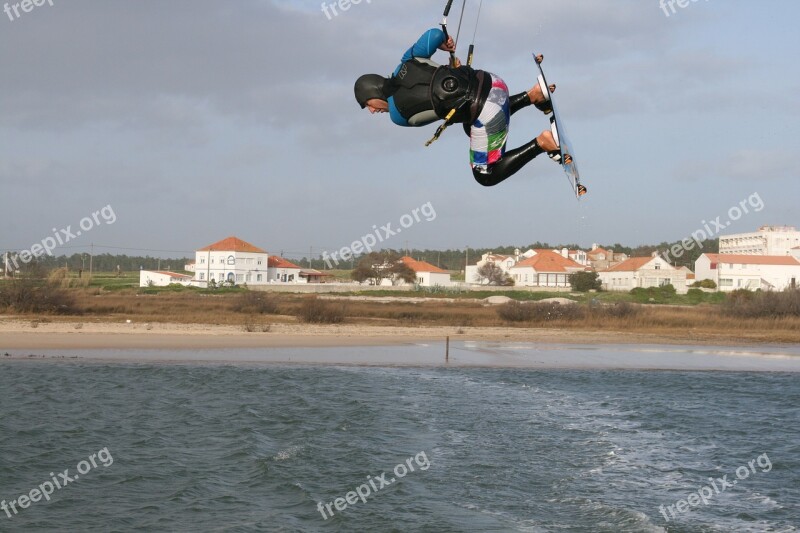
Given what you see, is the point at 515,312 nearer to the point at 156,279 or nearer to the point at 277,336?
the point at 277,336

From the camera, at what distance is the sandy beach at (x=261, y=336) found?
34.7 metres

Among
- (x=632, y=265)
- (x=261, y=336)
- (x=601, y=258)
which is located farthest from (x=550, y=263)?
(x=261, y=336)

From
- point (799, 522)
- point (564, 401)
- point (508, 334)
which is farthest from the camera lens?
point (508, 334)

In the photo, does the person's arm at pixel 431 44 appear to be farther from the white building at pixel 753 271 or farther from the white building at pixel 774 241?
the white building at pixel 774 241

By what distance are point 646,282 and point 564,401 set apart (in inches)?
3107

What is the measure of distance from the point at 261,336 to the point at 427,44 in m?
33.1

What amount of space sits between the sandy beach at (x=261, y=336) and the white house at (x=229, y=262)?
61759mm

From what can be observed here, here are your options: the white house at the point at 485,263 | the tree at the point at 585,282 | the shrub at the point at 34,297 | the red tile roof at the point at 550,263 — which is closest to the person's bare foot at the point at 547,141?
the shrub at the point at 34,297

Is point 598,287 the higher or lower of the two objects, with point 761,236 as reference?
lower

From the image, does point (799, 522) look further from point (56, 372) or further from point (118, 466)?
point (56, 372)

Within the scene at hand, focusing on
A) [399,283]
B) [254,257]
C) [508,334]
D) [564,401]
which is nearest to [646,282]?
[399,283]

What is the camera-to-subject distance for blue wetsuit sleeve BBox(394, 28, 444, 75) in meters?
6.94

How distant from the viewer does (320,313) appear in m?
48.2

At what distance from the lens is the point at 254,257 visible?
10850 cm
